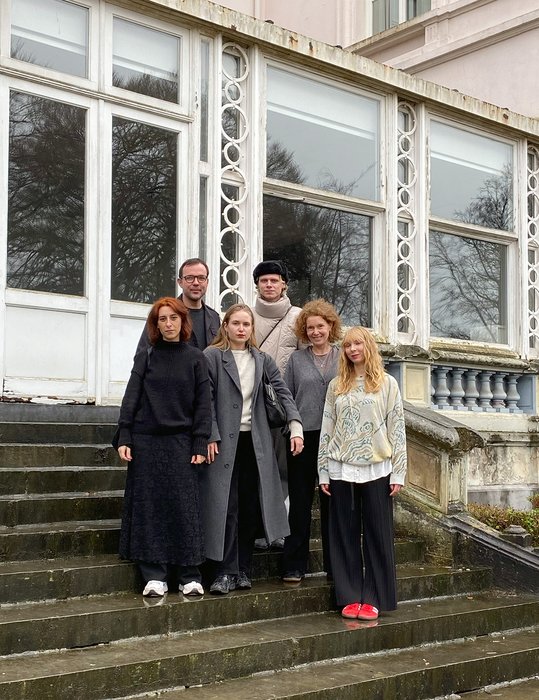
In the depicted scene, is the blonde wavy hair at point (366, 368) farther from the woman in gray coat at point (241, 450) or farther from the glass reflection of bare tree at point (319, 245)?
the glass reflection of bare tree at point (319, 245)

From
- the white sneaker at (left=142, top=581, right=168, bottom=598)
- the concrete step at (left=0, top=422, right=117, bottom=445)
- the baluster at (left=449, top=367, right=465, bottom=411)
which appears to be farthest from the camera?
the baluster at (left=449, top=367, right=465, bottom=411)

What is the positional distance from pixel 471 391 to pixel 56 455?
535 centimetres

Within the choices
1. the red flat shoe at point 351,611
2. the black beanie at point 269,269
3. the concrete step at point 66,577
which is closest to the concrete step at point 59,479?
the concrete step at point 66,577

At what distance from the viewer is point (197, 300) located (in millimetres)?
6988

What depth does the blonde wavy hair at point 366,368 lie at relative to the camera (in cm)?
650

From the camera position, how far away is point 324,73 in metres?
10.2

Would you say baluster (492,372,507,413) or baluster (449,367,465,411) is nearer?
baluster (449,367,465,411)

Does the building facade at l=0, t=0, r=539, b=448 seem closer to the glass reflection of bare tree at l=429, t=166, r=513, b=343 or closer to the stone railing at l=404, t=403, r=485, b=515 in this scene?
the glass reflection of bare tree at l=429, t=166, r=513, b=343

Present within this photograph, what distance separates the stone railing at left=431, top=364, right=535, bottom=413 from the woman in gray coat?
14.8 ft

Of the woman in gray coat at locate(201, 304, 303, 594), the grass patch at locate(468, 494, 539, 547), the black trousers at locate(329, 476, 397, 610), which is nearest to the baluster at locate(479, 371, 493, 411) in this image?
the grass patch at locate(468, 494, 539, 547)

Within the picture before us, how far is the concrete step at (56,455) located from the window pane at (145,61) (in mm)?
3279

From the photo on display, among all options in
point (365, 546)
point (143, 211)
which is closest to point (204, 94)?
point (143, 211)

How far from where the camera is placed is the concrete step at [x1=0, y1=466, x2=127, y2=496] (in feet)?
22.0

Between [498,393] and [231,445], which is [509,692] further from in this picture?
[498,393]
